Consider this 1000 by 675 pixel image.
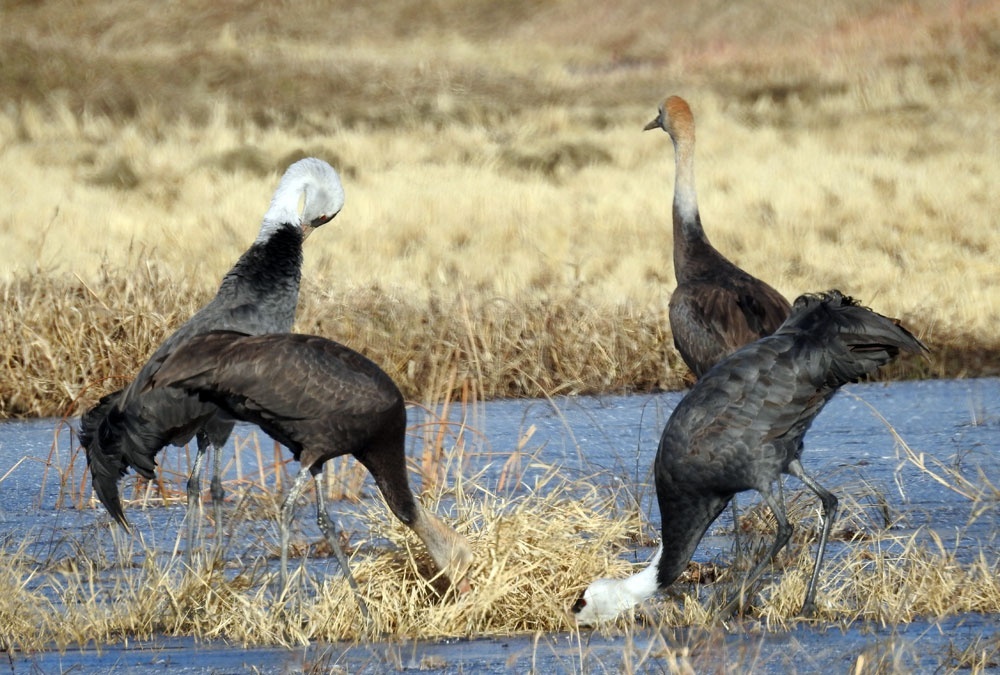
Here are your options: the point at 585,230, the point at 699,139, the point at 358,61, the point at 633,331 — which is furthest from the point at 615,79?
the point at 633,331

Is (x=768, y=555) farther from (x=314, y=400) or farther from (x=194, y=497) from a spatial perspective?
(x=194, y=497)

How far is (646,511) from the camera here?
789cm

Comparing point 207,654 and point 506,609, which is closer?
point 207,654

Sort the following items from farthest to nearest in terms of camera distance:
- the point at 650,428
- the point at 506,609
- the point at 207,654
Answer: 1. the point at 650,428
2. the point at 506,609
3. the point at 207,654

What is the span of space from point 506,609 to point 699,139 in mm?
23695

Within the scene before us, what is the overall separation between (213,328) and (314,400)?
32.3 inches

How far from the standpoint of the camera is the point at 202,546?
6332mm

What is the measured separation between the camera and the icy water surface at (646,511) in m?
5.31

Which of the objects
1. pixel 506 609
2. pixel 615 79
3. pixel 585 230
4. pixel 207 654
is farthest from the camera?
pixel 615 79

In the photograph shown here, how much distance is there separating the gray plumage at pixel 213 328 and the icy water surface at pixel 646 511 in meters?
0.75

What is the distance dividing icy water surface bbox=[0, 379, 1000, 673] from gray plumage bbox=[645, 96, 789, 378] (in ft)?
2.04

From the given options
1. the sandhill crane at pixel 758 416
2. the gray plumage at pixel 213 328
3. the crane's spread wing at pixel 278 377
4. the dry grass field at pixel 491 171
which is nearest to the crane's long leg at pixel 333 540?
the crane's spread wing at pixel 278 377

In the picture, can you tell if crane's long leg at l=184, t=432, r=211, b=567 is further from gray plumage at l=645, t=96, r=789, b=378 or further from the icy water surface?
gray plumage at l=645, t=96, r=789, b=378

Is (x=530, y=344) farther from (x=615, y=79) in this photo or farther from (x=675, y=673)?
(x=615, y=79)
